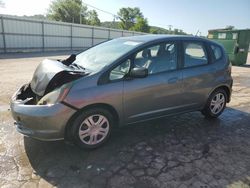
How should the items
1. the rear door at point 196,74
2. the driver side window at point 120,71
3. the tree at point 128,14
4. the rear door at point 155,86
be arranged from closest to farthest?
the driver side window at point 120,71 → the rear door at point 155,86 → the rear door at point 196,74 → the tree at point 128,14

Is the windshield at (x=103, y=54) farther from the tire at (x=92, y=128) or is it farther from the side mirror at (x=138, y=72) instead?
the tire at (x=92, y=128)

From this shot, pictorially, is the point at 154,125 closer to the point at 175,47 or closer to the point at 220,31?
the point at 175,47

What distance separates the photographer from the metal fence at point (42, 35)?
58.0 feet

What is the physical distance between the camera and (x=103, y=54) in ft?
13.2

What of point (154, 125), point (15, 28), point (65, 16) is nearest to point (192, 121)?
point (154, 125)

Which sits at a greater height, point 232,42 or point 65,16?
point 65,16

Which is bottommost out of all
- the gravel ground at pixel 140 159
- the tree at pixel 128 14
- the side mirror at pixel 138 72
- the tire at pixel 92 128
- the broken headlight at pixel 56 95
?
the gravel ground at pixel 140 159

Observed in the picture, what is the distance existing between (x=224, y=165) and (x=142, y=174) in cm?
115

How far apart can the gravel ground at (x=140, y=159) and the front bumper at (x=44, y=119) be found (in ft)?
1.14

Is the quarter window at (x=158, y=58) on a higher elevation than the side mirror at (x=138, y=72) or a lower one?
higher

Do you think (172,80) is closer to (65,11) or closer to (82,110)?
(82,110)

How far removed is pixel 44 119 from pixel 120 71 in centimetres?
125

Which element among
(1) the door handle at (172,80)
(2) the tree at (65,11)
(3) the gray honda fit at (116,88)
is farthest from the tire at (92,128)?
(2) the tree at (65,11)

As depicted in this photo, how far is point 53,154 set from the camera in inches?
130
